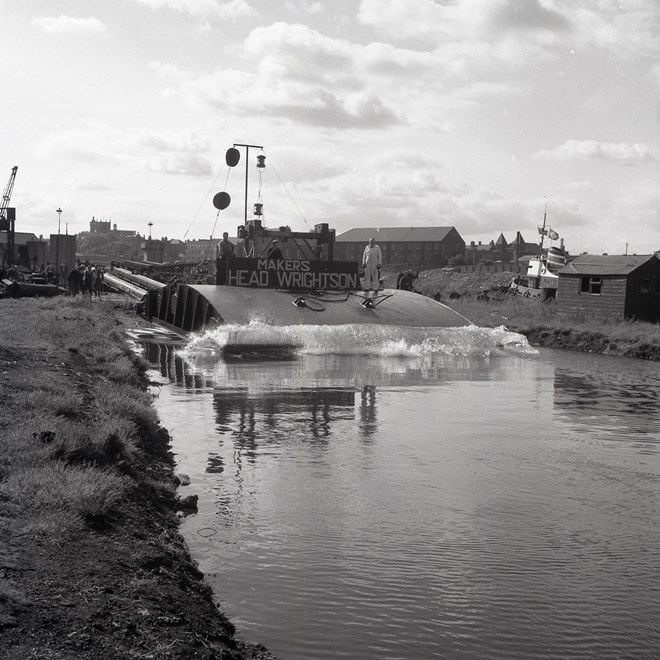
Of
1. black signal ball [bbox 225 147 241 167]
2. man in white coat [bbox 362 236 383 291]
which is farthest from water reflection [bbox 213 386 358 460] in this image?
black signal ball [bbox 225 147 241 167]

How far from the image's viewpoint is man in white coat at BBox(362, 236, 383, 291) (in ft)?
101

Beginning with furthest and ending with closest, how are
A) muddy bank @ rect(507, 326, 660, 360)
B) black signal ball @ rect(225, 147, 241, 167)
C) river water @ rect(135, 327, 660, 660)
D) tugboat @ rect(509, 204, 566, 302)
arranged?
tugboat @ rect(509, 204, 566, 302)
black signal ball @ rect(225, 147, 241, 167)
muddy bank @ rect(507, 326, 660, 360)
river water @ rect(135, 327, 660, 660)

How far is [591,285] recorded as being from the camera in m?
44.7

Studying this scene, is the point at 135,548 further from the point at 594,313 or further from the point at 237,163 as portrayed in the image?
the point at 594,313

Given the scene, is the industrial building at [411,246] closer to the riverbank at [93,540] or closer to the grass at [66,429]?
the grass at [66,429]

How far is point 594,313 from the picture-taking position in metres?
43.6

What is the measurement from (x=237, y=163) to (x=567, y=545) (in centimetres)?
2935

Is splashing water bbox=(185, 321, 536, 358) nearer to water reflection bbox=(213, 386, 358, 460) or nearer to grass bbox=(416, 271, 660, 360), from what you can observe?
water reflection bbox=(213, 386, 358, 460)

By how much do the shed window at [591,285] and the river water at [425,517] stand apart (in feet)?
85.2

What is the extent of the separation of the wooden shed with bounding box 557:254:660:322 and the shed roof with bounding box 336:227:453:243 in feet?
345

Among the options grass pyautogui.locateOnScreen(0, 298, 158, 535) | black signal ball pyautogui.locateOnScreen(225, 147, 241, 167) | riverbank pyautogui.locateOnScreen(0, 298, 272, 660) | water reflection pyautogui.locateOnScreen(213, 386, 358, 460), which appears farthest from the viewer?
black signal ball pyautogui.locateOnScreen(225, 147, 241, 167)

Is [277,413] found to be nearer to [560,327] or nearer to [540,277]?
[560,327]

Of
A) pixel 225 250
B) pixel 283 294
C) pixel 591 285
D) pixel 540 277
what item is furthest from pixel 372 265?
pixel 540 277

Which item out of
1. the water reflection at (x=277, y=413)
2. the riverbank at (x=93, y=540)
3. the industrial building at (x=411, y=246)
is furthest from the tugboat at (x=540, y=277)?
the industrial building at (x=411, y=246)
